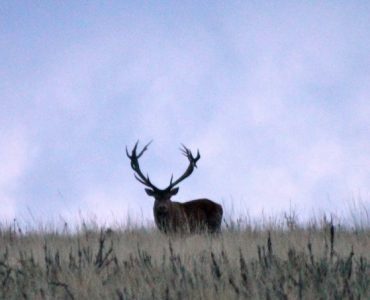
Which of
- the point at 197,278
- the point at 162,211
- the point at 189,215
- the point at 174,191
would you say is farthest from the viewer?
the point at 189,215

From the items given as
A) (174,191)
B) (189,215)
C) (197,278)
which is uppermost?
(174,191)

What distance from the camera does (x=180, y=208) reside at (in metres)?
15.1

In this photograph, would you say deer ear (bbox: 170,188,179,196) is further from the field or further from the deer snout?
the field

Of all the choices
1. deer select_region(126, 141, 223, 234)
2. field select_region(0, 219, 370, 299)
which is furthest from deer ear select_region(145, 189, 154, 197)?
field select_region(0, 219, 370, 299)

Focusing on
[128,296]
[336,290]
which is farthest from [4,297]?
[336,290]

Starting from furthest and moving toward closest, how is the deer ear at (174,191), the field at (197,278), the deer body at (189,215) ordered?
the deer ear at (174,191) < the deer body at (189,215) < the field at (197,278)

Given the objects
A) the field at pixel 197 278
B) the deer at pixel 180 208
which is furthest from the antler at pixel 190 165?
the field at pixel 197 278

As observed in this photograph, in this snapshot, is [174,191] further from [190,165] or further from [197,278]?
[197,278]

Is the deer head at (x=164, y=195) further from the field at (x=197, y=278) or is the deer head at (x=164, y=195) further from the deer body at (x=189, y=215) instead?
the field at (x=197, y=278)

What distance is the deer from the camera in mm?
14359

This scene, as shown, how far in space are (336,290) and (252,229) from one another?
7309 millimetres

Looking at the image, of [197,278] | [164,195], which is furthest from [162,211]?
[197,278]

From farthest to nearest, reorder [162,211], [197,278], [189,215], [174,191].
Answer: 1. [189,215]
2. [174,191]
3. [162,211]
4. [197,278]

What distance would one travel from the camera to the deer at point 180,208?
14359mm
